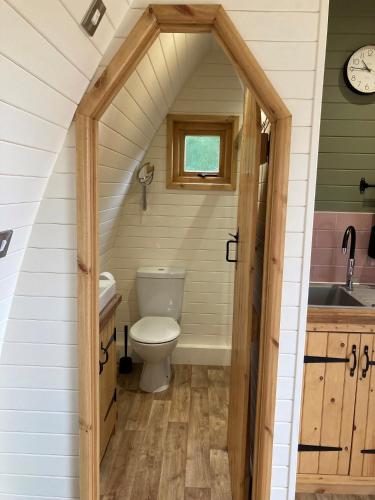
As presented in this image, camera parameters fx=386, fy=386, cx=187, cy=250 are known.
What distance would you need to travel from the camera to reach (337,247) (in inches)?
94.7

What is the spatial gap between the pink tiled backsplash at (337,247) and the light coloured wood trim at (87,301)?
1569mm

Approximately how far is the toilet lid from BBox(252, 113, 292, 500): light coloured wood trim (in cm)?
123

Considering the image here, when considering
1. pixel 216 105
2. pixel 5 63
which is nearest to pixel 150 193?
pixel 216 105

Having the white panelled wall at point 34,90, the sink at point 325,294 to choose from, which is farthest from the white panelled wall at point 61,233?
the sink at point 325,294

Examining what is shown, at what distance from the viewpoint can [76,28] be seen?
38.3 inches

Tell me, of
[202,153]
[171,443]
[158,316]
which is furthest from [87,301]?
[202,153]

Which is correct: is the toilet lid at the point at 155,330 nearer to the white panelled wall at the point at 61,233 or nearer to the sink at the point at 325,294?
the sink at the point at 325,294

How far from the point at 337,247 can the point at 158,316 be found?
140 cm

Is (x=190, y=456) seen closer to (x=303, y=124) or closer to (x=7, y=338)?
(x=7, y=338)

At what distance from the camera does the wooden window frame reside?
2.89 meters

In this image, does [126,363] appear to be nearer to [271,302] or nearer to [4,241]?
[271,302]

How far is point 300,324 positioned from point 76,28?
1134 millimetres

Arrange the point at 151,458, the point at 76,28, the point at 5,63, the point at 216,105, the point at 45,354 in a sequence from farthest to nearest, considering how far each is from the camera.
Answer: the point at 216,105 → the point at 151,458 → the point at 45,354 → the point at 76,28 → the point at 5,63

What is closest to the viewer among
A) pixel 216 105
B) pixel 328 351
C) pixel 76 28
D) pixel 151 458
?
pixel 76 28
